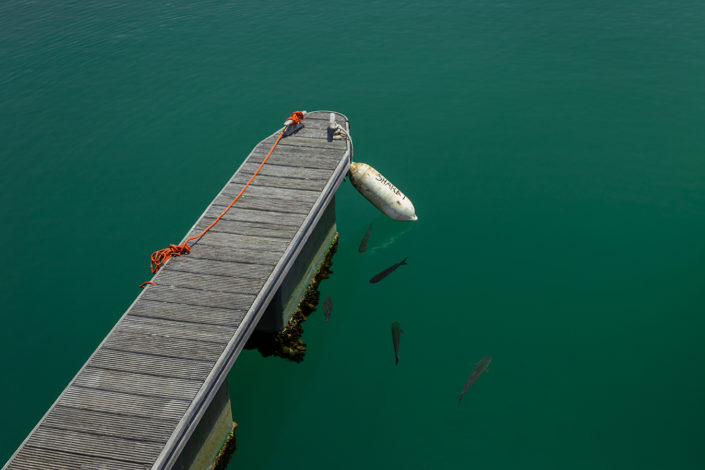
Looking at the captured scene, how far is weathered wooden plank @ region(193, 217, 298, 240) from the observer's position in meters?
15.0

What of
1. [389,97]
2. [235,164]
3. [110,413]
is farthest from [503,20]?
[110,413]

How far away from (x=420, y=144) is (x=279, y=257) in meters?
11.5

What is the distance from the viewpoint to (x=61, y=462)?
10156 mm

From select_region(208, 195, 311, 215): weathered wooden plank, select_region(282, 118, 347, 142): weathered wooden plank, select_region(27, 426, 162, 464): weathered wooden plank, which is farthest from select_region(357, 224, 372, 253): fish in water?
select_region(27, 426, 162, 464): weathered wooden plank

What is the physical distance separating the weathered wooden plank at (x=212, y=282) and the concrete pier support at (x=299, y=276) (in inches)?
61.2

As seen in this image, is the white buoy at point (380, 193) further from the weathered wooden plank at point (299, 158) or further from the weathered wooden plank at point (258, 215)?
the weathered wooden plank at point (258, 215)

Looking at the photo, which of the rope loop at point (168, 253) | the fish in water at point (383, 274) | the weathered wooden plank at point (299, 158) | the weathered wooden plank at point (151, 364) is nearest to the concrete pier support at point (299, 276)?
the weathered wooden plank at point (299, 158)

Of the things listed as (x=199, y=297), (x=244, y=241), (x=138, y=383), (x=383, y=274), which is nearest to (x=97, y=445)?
(x=138, y=383)

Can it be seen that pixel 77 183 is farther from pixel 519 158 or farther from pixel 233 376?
pixel 519 158

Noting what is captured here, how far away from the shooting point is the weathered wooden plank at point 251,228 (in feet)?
49.1

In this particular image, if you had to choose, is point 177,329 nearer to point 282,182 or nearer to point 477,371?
point 282,182

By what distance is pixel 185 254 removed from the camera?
47.2 feet

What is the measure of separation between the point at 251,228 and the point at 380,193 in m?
5.53

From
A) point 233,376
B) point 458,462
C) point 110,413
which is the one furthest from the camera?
point 233,376
